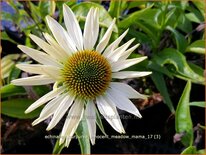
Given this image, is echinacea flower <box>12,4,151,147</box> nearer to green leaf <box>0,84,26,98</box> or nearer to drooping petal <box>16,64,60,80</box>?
drooping petal <box>16,64,60,80</box>

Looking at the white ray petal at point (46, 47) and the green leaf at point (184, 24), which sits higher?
the green leaf at point (184, 24)

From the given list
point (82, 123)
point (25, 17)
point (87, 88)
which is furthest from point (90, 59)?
point (25, 17)

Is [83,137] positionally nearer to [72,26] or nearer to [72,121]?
[72,121]

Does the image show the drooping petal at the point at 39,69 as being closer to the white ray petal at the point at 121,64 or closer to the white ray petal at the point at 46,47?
the white ray petal at the point at 46,47

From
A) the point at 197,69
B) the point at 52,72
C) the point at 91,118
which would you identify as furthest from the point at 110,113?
the point at 197,69

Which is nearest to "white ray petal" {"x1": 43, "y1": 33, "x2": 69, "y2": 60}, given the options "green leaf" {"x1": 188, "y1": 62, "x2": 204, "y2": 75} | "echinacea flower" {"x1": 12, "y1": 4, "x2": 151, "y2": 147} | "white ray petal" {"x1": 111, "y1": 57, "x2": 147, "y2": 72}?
"echinacea flower" {"x1": 12, "y1": 4, "x2": 151, "y2": 147}

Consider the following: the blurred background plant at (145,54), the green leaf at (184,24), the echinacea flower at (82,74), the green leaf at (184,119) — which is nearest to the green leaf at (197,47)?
the blurred background plant at (145,54)

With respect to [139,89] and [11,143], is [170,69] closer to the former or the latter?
[139,89]
